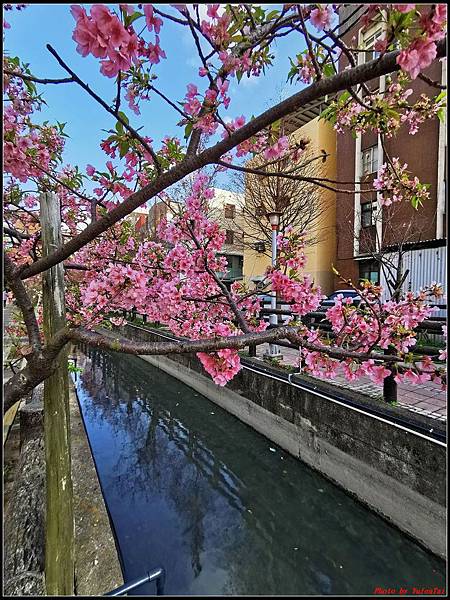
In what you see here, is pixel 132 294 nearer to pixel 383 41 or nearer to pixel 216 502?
pixel 383 41

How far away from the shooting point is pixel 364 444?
3.65 metres

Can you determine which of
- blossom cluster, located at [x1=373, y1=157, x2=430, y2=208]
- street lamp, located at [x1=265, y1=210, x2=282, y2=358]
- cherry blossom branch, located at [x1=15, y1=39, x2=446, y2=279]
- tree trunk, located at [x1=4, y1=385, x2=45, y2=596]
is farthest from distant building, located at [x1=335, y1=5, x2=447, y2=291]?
tree trunk, located at [x1=4, y1=385, x2=45, y2=596]

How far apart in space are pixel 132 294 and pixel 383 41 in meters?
1.59

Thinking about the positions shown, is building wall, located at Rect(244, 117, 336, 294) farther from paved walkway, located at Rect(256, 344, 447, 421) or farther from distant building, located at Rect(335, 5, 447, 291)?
paved walkway, located at Rect(256, 344, 447, 421)

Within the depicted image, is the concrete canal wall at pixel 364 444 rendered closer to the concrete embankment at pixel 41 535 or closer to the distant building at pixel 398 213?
the concrete embankment at pixel 41 535

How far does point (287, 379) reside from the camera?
202 inches

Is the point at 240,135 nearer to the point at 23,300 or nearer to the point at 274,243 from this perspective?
the point at 23,300

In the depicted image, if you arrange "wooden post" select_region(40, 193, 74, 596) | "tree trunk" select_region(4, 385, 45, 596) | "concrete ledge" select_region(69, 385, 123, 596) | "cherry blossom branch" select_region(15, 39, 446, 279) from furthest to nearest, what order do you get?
"concrete ledge" select_region(69, 385, 123, 596), "tree trunk" select_region(4, 385, 45, 596), "wooden post" select_region(40, 193, 74, 596), "cherry blossom branch" select_region(15, 39, 446, 279)

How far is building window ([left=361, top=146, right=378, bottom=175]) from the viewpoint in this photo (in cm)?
1410

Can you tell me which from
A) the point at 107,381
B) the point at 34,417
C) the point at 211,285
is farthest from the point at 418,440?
the point at 107,381

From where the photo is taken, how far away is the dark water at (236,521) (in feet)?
9.33

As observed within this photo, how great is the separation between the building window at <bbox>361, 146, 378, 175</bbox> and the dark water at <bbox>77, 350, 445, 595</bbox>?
43.7 feet

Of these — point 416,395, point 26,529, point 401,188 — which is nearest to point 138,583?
point 26,529

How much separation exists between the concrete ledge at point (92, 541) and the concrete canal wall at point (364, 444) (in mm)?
2717
